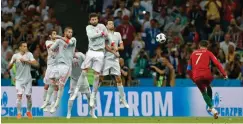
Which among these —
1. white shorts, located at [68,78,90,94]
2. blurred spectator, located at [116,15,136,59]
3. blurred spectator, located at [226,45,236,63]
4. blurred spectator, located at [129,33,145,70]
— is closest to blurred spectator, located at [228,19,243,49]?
blurred spectator, located at [226,45,236,63]

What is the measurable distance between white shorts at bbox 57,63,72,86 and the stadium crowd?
15.6ft

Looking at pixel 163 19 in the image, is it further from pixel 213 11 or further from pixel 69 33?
pixel 69 33

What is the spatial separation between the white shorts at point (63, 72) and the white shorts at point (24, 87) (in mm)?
1774

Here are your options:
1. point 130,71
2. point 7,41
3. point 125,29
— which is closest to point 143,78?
point 130,71

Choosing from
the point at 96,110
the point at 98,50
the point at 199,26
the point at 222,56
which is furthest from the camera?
the point at 199,26

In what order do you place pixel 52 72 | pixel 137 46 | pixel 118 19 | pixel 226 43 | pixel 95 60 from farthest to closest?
pixel 118 19, pixel 226 43, pixel 137 46, pixel 52 72, pixel 95 60

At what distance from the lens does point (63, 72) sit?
23.7m

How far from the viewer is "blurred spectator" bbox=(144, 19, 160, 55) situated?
30.8m

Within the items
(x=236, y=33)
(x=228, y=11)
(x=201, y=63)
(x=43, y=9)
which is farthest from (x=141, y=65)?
(x=201, y=63)

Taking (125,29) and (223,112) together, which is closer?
(223,112)

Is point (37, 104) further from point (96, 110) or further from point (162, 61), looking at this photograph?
point (162, 61)

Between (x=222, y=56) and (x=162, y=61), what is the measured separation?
7.47 ft

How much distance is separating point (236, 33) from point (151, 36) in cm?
293

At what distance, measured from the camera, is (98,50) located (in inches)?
898
